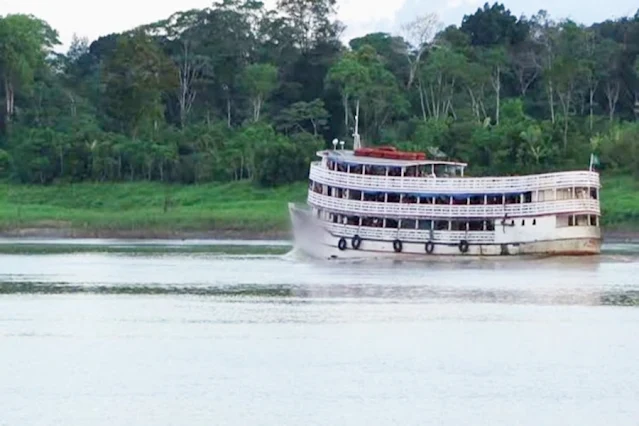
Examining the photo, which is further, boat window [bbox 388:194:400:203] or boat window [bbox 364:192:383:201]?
boat window [bbox 364:192:383:201]

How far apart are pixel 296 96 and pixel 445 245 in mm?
42976

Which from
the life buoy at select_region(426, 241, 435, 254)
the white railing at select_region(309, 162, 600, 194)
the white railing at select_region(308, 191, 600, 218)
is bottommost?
the life buoy at select_region(426, 241, 435, 254)

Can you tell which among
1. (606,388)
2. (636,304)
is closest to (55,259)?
(636,304)

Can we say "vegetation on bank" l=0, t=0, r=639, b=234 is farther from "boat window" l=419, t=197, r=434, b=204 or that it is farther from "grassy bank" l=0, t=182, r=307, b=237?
"boat window" l=419, t=197, r=434, b=204

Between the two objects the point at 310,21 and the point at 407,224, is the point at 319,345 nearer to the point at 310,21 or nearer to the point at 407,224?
the point at 407,224

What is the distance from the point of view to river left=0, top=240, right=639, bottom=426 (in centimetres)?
3497

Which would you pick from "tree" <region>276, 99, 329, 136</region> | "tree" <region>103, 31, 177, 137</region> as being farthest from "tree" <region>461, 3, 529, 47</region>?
"tree" <region>103, 31, 177, 137</region>

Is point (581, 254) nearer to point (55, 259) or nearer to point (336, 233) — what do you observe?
point (336, 233)

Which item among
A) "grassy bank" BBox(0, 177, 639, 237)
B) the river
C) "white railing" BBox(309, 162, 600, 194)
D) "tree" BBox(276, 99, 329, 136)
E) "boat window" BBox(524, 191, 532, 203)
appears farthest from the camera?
"tree" BBox(276, 99, 329, 136)

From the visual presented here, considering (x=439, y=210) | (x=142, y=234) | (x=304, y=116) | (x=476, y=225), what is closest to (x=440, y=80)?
(x=304, y=116)

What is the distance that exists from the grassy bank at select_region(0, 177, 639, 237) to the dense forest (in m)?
1.67

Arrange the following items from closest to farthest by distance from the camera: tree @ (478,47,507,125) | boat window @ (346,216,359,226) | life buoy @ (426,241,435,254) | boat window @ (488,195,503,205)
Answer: boat window @ (488,195,503,205) → life buoy @ (426,241,435,254) → boat window @ (346,216,359,226) → tree @ (478,47,507,125)

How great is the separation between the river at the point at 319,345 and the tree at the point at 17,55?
45.3 meters

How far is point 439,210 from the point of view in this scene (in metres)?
76.8
